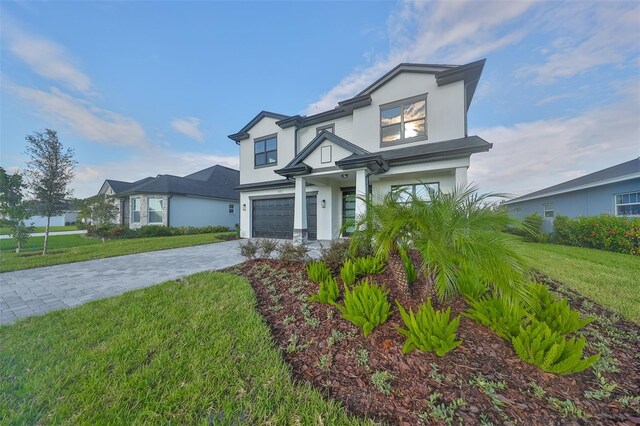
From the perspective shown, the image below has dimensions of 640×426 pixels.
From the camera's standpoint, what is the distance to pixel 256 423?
1.66m

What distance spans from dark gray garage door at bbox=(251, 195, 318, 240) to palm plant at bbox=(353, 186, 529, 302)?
25.8 ft

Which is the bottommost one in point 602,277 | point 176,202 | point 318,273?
point 602,277

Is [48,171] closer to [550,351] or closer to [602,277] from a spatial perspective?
[550,351]

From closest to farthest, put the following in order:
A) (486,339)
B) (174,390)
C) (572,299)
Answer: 1. (174,390)
2. (486,339)
3. (572,299)

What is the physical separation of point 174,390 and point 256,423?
0.85 meters

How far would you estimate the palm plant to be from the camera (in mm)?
2242

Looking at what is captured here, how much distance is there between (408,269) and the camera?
3461 millimetres

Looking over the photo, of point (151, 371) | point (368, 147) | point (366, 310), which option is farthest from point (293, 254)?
point (368, 147)

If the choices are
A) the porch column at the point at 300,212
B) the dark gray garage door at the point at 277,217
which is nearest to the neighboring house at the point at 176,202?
the dark gray garage door at the point at 277,217

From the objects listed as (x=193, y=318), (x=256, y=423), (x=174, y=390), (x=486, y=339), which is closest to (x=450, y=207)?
(x=486, y=339)

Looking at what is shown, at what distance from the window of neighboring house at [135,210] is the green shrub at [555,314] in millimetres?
22842

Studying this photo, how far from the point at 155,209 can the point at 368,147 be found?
17140mm

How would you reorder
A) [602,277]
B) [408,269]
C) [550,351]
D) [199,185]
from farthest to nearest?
[199,185] → [602,277] → [408,269] → [550,351]

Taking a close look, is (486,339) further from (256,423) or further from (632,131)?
(632,131)
